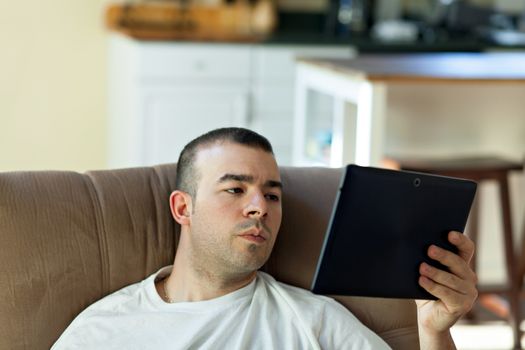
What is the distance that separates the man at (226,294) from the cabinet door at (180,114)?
266 centimetres

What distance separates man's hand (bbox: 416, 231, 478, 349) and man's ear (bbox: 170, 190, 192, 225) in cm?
50

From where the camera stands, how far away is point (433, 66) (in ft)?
12.6

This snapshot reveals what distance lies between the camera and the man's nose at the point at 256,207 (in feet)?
6.10

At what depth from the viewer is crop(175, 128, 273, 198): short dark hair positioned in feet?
6.41

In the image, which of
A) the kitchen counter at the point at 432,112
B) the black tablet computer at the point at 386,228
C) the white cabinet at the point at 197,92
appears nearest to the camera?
the black tablet computer at the point at 386,228

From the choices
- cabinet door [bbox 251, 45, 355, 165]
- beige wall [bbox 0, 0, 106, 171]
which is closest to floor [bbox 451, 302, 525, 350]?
cabinet door [bbox 251, 45, 355, 165]

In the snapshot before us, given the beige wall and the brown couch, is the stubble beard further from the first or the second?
the beige wall

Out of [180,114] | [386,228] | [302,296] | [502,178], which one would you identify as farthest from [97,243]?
[180,114]

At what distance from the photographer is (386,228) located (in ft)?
5.51

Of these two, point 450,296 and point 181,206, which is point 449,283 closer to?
point 450,296

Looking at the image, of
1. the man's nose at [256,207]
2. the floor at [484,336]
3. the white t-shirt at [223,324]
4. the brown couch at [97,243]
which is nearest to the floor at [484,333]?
the floor at [484,336]

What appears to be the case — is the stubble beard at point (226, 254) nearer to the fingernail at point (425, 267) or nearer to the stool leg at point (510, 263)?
the fingernail at point (425, 267)

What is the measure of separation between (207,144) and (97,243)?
29cm

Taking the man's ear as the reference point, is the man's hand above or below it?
below
